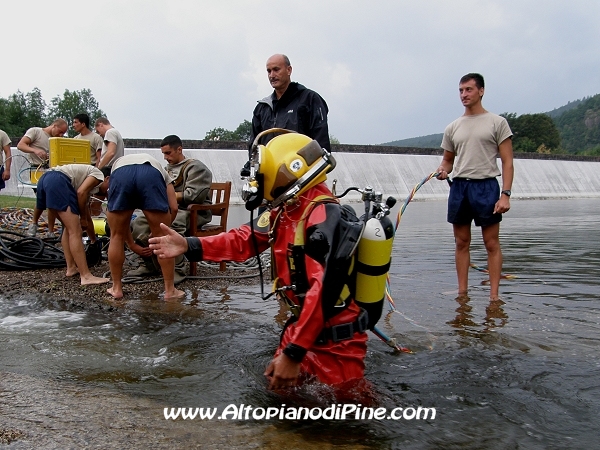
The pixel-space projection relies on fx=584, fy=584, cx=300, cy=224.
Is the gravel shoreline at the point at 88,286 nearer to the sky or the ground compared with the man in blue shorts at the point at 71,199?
nearer to the ground

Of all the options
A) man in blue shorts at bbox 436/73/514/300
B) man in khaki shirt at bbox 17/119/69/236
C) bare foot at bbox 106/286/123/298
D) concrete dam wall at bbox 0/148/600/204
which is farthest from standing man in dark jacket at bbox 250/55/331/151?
concrete dam wall at bbox 0/148/600/204

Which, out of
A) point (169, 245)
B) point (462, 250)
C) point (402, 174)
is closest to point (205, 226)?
Answer: point (462, 250)

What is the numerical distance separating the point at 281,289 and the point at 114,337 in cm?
185

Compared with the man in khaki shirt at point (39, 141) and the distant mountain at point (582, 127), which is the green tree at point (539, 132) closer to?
the distant mountain at point (582, 127)

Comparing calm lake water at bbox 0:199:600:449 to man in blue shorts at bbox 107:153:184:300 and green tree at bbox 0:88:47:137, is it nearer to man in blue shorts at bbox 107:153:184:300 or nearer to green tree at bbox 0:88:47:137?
man in blue shorts at bbox 107:153:184:300

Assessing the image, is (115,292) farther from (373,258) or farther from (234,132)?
(234,132)

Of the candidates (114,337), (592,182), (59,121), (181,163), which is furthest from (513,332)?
(592,182)

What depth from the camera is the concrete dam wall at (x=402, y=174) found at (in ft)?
99.9

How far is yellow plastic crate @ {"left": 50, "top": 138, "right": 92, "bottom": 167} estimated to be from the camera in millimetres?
8188

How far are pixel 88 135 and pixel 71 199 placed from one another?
3686 mm

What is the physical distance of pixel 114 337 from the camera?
171 inches

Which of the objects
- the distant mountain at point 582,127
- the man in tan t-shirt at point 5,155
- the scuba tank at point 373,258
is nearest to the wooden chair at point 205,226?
the scuba tank at point 373,258

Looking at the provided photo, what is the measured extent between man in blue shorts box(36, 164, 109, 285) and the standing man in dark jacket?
247 centimetres

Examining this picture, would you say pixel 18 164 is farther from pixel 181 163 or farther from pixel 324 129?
pixel 324 129
